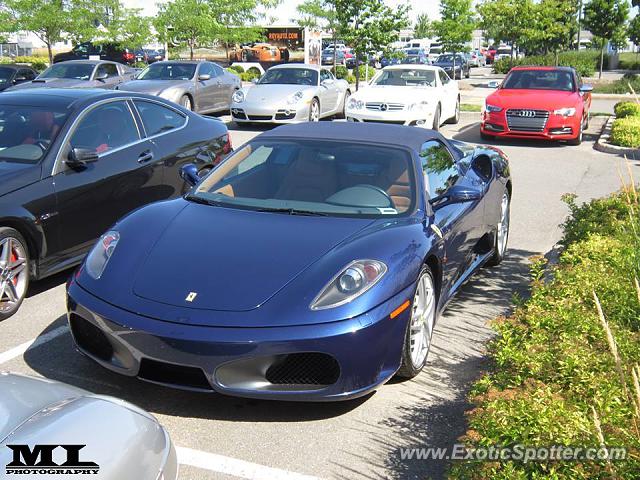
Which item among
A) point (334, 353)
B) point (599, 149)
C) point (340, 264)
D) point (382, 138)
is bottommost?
point (599, 149)

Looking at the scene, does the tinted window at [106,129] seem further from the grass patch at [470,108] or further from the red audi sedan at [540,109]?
the grass patch at [470,108]

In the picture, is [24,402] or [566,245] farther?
[566,245]

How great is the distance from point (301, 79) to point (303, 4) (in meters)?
38.7

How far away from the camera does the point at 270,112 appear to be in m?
16.8

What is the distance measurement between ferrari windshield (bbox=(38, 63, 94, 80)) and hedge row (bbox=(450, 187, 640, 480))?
49.2 feet

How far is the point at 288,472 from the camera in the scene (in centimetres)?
363

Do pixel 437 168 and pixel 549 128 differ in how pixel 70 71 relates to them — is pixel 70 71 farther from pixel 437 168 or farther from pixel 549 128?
pixel 437 168

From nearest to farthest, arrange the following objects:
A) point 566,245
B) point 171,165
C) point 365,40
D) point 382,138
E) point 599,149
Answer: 1. point 382,138
2. point 566,245
3. point 171,165
4. point 599,149
5. point 365,40

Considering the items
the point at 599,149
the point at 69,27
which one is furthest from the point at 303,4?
the point at 599,149

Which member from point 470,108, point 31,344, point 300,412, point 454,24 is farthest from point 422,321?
point 454,24

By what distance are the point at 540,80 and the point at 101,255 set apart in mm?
13484

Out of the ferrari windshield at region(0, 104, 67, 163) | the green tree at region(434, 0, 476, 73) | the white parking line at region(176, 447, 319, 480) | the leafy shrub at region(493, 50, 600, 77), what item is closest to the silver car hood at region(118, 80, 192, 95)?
the ferrari windshield at region(0, 104, 67, 163)

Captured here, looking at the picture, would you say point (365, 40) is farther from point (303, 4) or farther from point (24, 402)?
point (303, 4)

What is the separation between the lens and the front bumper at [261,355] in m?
3.84
